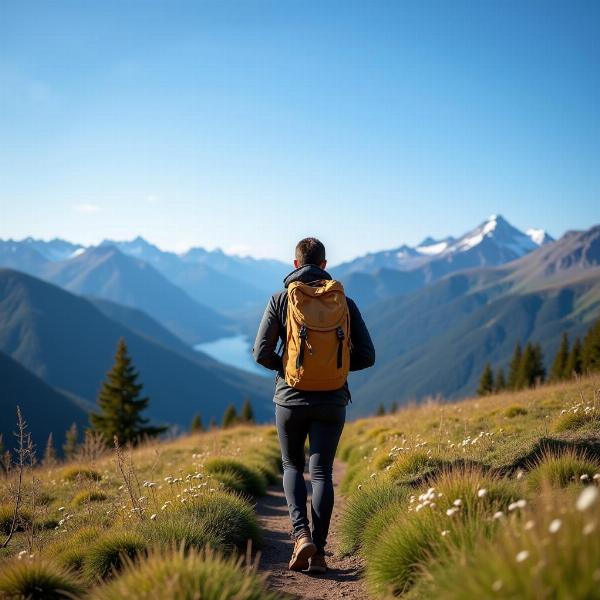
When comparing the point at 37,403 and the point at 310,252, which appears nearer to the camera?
the point at 310,252

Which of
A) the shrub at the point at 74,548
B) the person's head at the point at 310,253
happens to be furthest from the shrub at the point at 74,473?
the person's head at the point at 310,253

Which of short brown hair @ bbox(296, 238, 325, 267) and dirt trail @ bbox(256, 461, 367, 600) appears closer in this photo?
dirt trail @ bbox(256, 461, 367, 600)

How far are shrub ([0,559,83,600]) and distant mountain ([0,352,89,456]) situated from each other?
510ft

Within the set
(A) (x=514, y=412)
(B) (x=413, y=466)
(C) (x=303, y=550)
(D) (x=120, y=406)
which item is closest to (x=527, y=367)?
(D) (x=120, y=406)

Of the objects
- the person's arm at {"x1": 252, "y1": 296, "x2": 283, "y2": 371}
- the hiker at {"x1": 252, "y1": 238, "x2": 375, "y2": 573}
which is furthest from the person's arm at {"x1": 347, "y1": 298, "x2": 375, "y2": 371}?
the person's arm at {"x1": 252, "y1": 296, "x2": 283, "y2": 371}

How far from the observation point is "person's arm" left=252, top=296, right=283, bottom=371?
18.1ft

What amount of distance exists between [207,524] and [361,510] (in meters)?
1.84

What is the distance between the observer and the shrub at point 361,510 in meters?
6.16

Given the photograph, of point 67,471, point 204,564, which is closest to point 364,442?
point 67,471

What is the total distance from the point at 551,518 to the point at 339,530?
13.3 ft

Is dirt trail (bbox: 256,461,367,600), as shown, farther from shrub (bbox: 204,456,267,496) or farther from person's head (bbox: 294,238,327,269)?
person's head (bbox: 294,238,327,269)

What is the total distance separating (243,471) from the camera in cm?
1051

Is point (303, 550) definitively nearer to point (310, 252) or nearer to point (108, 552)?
point (108, 552)

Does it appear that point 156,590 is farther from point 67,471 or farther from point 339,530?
point 67,471
